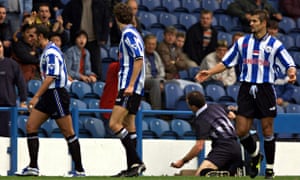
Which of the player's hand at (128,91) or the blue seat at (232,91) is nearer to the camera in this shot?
the player's hand at (128,91)

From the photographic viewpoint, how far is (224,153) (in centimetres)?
1492

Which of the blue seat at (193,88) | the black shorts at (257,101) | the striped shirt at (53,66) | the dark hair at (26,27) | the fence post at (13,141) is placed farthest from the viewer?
the blue seat at (193,88)

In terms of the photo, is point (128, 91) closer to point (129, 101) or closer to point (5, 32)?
point (129, 101)

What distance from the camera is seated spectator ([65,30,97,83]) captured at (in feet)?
57.7

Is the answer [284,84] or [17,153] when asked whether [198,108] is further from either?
[284,84]

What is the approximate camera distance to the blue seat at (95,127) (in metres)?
16.3

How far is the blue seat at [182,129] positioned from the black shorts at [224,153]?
6.95 ft

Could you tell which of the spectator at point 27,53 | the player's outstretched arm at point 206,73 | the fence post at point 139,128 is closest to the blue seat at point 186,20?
the spectator at point 27,53

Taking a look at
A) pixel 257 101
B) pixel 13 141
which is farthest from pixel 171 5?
pixel 257 101

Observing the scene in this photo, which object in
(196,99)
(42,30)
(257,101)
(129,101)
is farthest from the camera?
(196,99)

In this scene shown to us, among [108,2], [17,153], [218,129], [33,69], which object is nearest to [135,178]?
[218,129]

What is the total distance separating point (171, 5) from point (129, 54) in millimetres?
8740

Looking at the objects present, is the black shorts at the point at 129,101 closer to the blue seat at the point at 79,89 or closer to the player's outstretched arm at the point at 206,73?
the player's outstretched arm at the point at 206,73

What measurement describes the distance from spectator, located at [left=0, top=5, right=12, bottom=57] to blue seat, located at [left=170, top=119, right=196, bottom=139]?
2757 mm
